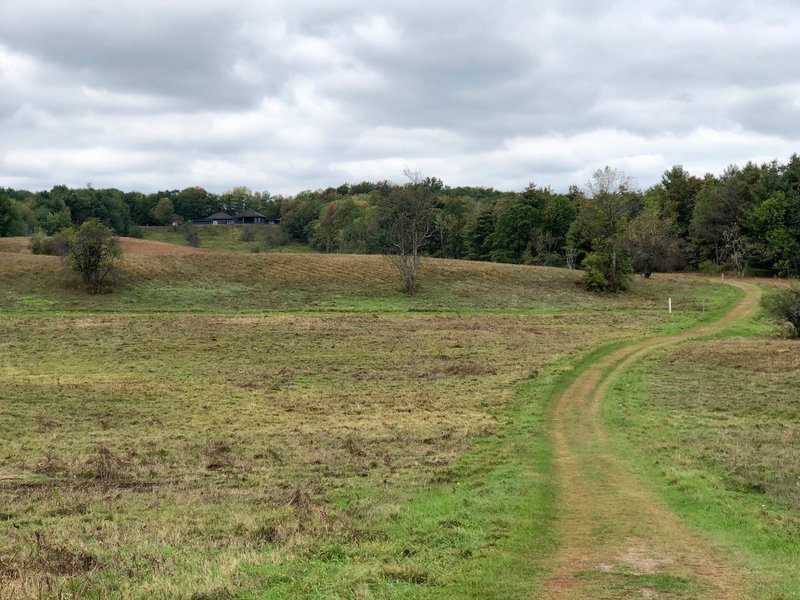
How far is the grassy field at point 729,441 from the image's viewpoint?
1052 centimetres

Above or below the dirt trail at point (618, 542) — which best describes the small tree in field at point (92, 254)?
above

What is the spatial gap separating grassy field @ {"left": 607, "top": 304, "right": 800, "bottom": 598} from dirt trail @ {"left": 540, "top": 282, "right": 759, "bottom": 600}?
46 centimetres

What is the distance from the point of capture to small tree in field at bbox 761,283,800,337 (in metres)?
39.5

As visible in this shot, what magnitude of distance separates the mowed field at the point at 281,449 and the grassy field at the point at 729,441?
2.59 m

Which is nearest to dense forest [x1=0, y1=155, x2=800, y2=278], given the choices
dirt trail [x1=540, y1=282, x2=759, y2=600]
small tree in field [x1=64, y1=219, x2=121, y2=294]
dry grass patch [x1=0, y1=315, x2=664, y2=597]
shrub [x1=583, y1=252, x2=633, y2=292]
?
shrub [x1=583, y1=252, x2=633, y2=292]

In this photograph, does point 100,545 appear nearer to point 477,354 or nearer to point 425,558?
point 425,558

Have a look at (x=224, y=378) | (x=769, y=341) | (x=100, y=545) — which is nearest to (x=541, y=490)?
(x=100, y=545)

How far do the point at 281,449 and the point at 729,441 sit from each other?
11790 mm

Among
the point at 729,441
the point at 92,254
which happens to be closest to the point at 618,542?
the point at 729,441

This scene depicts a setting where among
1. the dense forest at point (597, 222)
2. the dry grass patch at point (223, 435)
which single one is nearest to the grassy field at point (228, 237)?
the dense forest at point (597, 222)

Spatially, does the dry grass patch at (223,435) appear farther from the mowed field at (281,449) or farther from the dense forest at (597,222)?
the dense forest at (597,222)

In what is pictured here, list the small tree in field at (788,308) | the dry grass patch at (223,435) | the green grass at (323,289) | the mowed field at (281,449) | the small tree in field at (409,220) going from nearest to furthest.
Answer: the mowed field at (281,449) → the dry grass patch at (223,435) → the small tree in field at (788,308) → the green grass at (323,289) → the small tree in field at (409,220)

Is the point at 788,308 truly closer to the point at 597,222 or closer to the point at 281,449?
Result: the point at 281,449

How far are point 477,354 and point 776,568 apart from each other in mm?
28576
